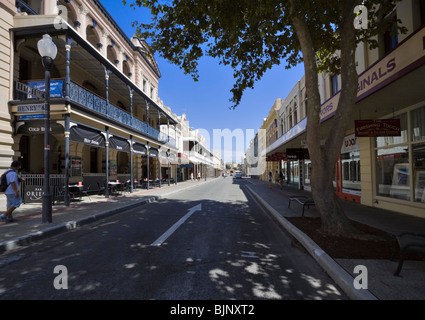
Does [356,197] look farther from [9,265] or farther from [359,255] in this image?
[9,265]

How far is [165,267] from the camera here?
147 inches

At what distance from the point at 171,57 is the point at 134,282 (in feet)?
22.5

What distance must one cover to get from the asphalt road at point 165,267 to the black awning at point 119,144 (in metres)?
8.67

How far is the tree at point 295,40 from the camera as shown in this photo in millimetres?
5184

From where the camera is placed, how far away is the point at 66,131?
10.0 meters

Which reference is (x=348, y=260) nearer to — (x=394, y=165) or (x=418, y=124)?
(x=418, y=124)

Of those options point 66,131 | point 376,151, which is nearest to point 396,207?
point 376,151

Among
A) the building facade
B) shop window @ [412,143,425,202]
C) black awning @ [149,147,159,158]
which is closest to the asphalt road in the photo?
the building facade

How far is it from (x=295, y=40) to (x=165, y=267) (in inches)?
320

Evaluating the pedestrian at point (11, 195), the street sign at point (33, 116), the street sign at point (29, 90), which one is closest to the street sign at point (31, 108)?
the street sign at point (33, 116)

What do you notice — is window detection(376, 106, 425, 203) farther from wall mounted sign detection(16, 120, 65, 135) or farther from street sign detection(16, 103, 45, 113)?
street sign detection(16, 103, 45, 113)

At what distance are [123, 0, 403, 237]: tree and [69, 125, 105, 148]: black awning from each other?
19.9 feet

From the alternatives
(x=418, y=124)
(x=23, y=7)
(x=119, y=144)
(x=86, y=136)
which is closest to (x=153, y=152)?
(x=119, y=144)

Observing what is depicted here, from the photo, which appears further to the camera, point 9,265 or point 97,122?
point 97,122
